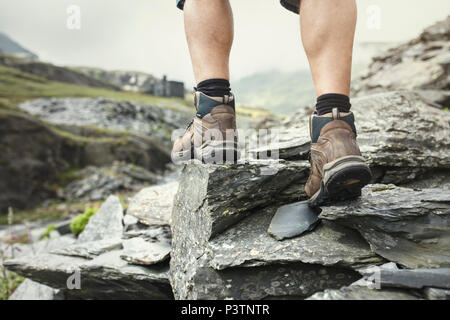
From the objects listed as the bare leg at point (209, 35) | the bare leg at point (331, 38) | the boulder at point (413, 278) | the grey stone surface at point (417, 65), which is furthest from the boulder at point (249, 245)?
the grey stone surface at point (417, 65)

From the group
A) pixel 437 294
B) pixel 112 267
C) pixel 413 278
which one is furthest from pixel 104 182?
pixel 437 294

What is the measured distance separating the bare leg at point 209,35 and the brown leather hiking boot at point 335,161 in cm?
107

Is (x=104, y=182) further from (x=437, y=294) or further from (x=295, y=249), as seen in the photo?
(x=437, y=294)

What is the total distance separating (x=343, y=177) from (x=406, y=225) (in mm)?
720

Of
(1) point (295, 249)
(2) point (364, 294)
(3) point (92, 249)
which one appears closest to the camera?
(2) point (364, 294)

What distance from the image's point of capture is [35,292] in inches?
215

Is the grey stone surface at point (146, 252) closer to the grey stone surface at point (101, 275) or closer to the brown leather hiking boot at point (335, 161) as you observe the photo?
the grey stone surface at point (101, 275)

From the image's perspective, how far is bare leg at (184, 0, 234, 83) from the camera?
2.68 metres

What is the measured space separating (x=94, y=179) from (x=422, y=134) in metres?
19.2

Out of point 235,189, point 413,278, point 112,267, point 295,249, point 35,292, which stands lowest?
point 35,292

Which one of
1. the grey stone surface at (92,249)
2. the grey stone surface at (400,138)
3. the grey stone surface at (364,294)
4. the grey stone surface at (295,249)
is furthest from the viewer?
the grey stone surface at (92,249)

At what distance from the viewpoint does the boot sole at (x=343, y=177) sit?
2293mm

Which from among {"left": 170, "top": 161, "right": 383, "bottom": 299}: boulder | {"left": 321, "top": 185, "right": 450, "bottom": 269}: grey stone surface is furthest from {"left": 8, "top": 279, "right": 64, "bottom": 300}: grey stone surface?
{"left": 321, "top": 185, "right": 450, "bottom": 269}: grey stone surface

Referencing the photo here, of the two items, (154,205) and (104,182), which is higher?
(104,182)
